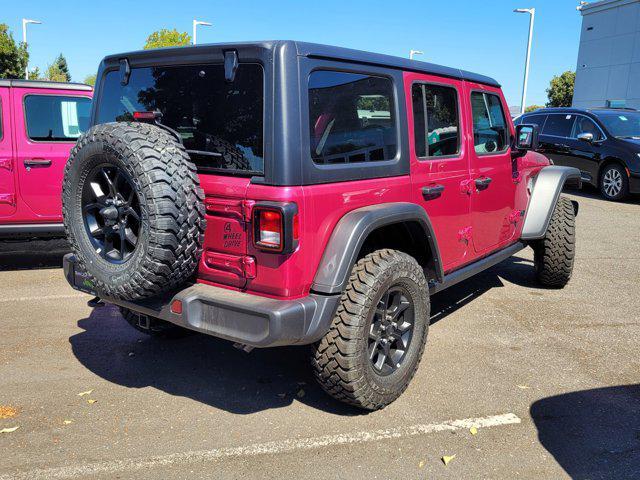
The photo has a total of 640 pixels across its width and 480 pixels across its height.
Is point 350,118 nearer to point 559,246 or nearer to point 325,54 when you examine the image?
point 325,54

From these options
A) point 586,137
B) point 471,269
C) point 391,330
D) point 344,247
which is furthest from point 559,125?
point 344,247

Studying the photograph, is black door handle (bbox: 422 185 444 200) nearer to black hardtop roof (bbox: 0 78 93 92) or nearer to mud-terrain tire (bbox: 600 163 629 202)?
black hardtop roof (bbox: 0 78 93 92)

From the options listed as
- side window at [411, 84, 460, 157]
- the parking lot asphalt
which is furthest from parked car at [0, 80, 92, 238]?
side window at [411, 84, 460, 157]

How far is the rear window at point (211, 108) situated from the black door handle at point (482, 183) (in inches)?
78.8

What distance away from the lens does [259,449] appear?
2.90 m

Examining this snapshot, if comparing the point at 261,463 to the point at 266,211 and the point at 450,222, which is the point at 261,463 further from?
the point at 450,222

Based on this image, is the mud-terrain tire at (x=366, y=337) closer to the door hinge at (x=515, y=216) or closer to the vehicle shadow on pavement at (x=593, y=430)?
the vehicle shadow on pavement at (x=593, y=430)

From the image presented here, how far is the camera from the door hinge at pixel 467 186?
402 cm

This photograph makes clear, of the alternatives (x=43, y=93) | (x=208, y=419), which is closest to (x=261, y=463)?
(x=208, y=419)

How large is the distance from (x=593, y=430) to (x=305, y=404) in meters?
1.59

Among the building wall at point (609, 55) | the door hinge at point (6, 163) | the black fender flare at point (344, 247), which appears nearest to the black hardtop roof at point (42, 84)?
the door hinge at point (6, 163)

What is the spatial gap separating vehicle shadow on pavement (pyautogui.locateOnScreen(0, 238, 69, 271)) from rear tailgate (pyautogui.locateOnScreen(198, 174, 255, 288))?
4248 millimetres

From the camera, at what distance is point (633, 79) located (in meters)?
31.6

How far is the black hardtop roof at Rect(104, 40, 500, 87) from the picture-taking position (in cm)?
278
